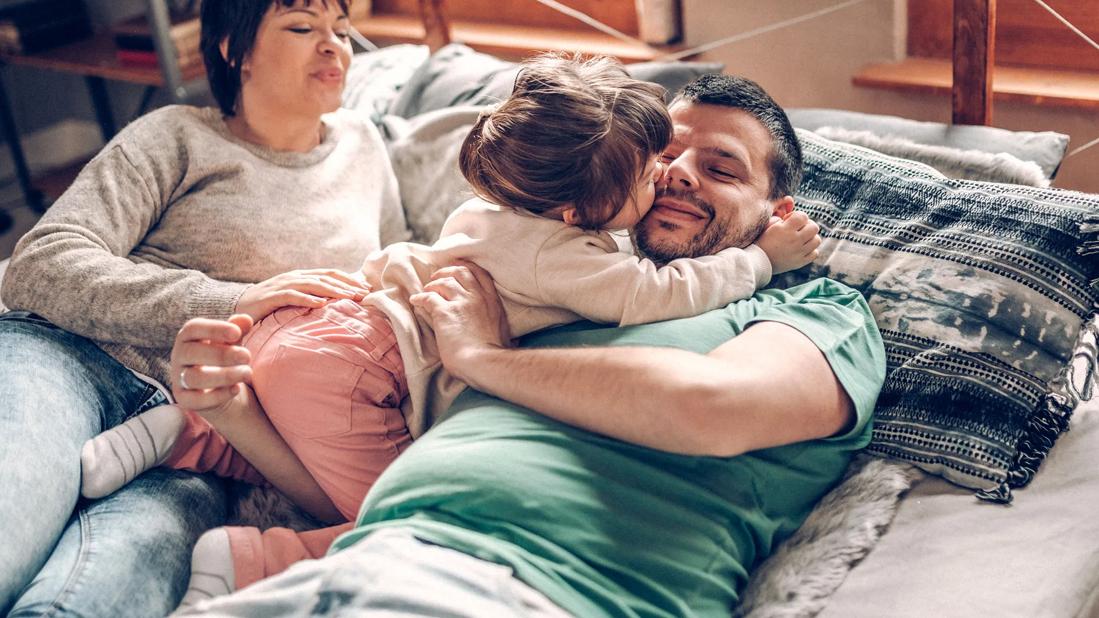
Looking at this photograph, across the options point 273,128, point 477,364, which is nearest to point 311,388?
point 477,364

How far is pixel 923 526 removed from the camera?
4.27 ft

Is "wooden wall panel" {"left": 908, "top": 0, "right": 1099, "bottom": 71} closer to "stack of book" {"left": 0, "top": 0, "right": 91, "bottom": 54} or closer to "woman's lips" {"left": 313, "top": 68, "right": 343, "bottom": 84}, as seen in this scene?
"woman's lips" {"left": 313, "top": 68, "right": 343, "bottom": 84}

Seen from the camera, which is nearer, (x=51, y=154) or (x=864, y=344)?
(x=864, y=344)

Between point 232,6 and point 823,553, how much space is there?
4.43ft

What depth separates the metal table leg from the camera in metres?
3.76

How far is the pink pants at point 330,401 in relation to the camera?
1389mm

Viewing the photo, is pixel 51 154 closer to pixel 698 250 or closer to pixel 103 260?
pixel 103 260

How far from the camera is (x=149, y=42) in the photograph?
3.47 m

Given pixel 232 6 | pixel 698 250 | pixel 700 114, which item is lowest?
pixel 698 250

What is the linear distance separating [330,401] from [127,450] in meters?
0.33

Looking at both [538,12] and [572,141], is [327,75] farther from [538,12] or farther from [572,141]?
[538,12]

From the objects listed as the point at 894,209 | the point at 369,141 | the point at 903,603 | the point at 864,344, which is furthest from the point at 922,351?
the point at 369,141

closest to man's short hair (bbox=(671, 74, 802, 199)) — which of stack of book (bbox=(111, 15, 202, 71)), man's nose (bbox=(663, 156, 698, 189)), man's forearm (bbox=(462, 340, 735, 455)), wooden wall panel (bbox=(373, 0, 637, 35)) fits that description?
man's nose (bbox=(663, 156, 698, 189))

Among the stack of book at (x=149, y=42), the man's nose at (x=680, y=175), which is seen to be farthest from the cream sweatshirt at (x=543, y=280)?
the stack of book at (x=149, y=42)
